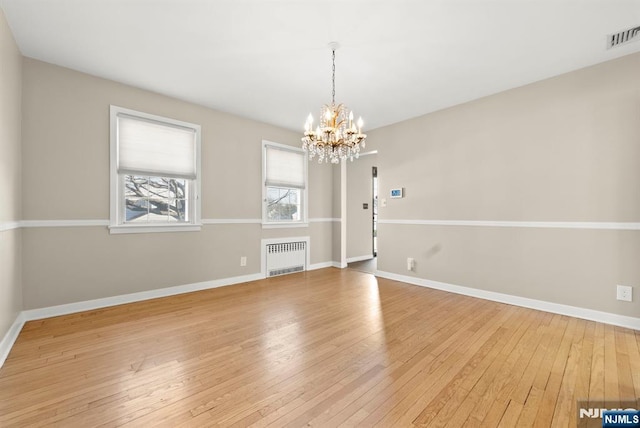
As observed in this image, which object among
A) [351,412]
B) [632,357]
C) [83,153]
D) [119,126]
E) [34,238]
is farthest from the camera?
[119,126]

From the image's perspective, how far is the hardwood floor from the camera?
1513 millimetres

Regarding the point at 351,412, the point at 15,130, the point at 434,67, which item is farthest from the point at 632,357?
the point at 15,130

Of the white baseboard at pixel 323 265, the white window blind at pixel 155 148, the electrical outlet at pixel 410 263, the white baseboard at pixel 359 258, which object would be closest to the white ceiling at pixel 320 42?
the white window blind at pixel 155 148

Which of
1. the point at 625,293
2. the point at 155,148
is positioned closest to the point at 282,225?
the point at 155,148

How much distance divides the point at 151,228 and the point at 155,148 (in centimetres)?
104

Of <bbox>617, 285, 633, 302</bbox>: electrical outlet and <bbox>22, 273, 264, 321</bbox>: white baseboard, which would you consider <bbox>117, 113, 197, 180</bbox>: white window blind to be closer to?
<bbox>22, 273, 264, 321</bbox>: white baseboard

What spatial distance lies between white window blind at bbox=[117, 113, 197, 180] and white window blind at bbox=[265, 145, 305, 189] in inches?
49.3

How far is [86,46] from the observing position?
2578 mm

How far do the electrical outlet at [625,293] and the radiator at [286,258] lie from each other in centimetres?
409

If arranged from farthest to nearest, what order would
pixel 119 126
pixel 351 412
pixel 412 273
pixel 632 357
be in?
pixel 412 273 → pixel 119 126 → pixel 632 357 → pixel 351 412

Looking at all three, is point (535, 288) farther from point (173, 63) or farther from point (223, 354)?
point (173, 63)

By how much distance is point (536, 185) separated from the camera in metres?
3.21

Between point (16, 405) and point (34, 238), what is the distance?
6.32ft

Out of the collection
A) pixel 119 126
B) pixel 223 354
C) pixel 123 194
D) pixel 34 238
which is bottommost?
pixel 223 354
